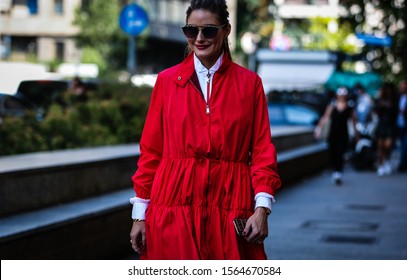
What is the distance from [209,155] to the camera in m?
4.68

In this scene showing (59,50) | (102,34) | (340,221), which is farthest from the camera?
(59,50)

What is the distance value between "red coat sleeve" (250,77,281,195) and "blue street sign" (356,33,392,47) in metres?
11.2

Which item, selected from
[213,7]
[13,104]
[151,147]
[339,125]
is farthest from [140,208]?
[13,104]

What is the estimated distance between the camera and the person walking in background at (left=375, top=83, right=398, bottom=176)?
867 inches

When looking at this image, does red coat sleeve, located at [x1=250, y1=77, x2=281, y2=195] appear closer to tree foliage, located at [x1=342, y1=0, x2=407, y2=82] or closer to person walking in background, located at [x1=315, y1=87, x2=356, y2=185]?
tree foliage, located at [x1=342, y1=0, x2=407, y2=82]

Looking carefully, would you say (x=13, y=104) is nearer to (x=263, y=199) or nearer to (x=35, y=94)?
(x=35, y=94)

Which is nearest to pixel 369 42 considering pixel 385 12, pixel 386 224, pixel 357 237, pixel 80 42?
pixel 385 12

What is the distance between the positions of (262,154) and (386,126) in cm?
1797

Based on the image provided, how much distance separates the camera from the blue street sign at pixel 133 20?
2023cm

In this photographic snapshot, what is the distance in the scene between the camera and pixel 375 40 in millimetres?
16391

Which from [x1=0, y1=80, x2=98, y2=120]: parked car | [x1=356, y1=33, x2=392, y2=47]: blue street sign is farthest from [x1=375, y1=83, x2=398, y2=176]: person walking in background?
[x1=0, y1=80, x2=98, y2=120]: parked car

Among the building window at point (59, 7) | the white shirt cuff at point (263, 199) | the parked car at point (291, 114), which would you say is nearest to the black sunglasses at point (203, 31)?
the white shirt cuff at point (263, 199)

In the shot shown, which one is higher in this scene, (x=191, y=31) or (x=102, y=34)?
(x=191, y=31)
